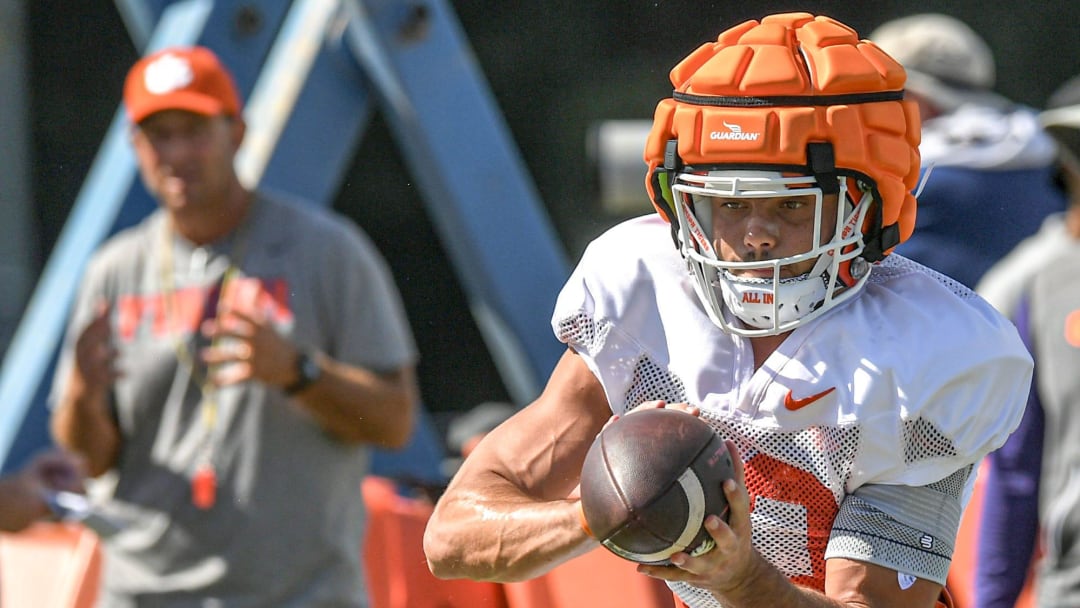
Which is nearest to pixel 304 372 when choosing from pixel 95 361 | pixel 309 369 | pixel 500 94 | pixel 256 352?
pixel 309 369

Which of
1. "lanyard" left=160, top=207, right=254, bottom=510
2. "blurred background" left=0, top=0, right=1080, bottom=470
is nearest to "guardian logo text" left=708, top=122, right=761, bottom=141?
"lanyard" left=160, top=207, right=254, bottom=510

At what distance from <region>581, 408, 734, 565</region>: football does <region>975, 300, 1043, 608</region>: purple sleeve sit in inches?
72.7

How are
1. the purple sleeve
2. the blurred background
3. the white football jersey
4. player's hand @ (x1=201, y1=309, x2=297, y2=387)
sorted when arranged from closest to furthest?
1. the white football jersey
2. the purple sleeve
3. player's hand @ (x1=201, y1=309, x2=297, y2=387)
4. the blurred background

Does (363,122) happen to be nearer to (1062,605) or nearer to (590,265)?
(1062,605)

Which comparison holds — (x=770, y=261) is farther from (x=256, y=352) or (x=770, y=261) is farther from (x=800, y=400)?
(x=256, y=352)

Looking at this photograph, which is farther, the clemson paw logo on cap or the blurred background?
the blurred background

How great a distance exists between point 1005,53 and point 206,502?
608 centimetres

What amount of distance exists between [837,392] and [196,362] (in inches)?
91.3

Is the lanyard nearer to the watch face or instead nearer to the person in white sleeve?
the watch face

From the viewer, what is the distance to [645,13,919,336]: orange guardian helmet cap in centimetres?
246

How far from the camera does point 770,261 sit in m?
2.45

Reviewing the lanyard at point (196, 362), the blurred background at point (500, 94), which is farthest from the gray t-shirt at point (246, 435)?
the blurred background at point (500, 94)

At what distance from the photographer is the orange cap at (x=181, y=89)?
455cm

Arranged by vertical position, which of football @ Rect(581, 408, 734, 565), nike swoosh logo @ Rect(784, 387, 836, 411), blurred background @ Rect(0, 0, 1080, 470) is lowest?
blurred background @ Rect(0, 0, 1080, 470)
